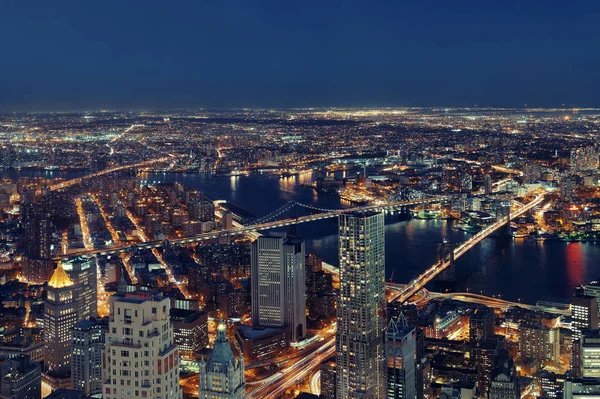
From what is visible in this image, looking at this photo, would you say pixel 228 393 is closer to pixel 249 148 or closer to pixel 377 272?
pixel 377 272

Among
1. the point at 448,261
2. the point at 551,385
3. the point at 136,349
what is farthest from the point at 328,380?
the point at 448,261

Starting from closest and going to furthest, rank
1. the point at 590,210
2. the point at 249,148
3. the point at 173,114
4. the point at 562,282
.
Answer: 1. the point at 562,282
2. the point at 590,210
3. the point at 249,148
4. the point at 173,114

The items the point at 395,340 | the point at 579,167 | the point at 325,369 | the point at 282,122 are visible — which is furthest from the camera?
the point at 282,122

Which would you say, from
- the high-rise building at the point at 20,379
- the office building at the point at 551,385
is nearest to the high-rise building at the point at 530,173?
the office building at the point at 551,385

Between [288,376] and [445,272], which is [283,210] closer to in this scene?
[445,272]

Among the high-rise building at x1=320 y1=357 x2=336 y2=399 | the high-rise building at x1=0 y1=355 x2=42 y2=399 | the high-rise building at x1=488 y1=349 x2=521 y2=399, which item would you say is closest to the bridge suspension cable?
the high-rise building at x1=320 y1=357 x2=336 y2=399

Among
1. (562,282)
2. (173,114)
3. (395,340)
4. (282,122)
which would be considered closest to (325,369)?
(395,340)

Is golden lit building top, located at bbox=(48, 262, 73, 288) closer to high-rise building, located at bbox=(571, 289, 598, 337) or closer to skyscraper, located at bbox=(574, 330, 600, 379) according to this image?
skyscraper, located at bbox=(574, 330, 600, 379)
